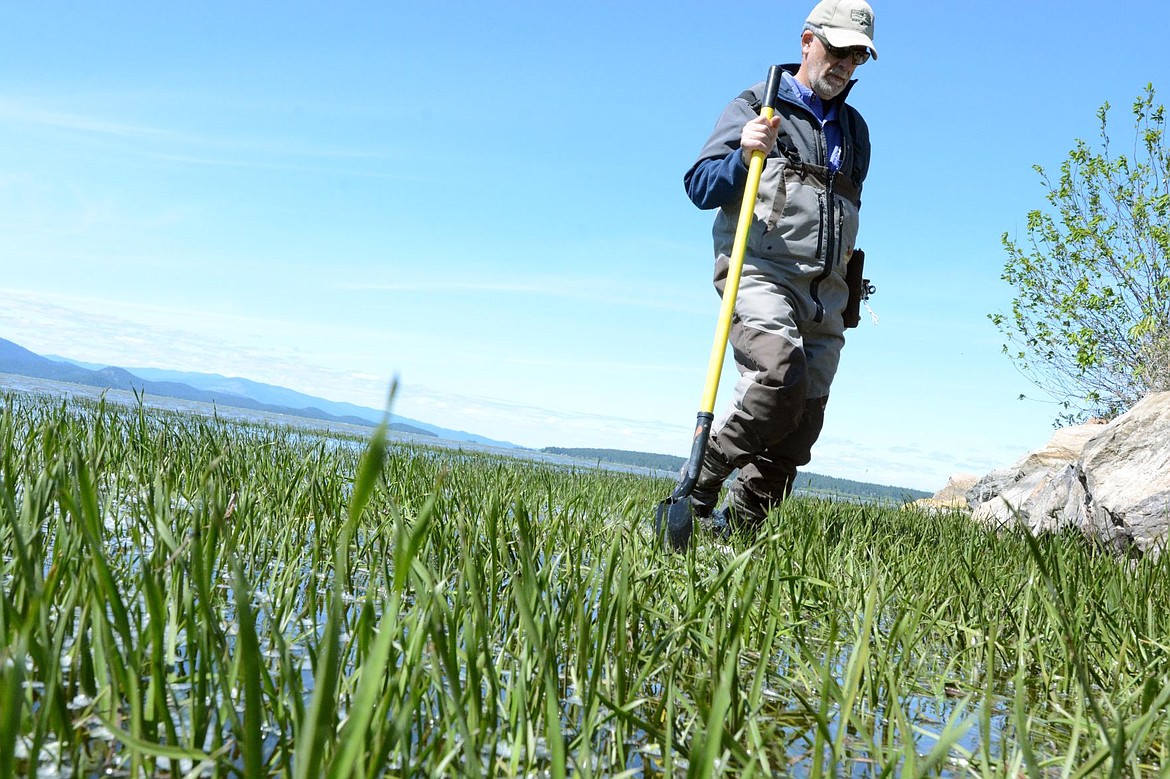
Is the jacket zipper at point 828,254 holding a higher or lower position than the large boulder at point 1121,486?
higher

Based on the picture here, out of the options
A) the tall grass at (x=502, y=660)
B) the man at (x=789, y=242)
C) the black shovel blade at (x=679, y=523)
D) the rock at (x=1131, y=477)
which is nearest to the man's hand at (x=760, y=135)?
the man at (x=789, y=242)

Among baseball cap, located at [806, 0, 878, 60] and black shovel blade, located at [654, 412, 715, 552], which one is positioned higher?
baseball cap, located at [806, 0, 878, 60]

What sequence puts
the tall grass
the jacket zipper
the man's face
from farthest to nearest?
the man's face < the jacket zipper < the tall grass

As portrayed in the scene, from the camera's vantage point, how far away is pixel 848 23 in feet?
14.6

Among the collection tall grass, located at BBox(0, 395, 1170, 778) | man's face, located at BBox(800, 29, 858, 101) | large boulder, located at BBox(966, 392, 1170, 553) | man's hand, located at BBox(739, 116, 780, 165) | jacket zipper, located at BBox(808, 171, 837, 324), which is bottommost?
tall grass, located at BBox(0, 395, 1170, 778)

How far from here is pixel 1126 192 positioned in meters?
15.7

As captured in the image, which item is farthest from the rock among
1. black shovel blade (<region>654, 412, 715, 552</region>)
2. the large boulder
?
black shovel blade (<region>654, 412, 715, 552</region>)

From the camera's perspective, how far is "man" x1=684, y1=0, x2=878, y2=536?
4.32 m

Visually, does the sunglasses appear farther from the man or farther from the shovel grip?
the shovel grip

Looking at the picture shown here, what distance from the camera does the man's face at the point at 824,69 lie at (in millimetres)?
4648

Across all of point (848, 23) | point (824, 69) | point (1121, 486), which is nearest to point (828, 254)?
point (824, 69)

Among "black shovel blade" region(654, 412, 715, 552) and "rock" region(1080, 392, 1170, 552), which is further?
"rock" region(1080, 392, 1170, 552)

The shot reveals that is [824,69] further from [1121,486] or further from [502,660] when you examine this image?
[502,660]

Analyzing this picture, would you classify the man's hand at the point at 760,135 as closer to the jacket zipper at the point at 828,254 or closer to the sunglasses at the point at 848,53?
the jacket zipper at the point at 828,254
